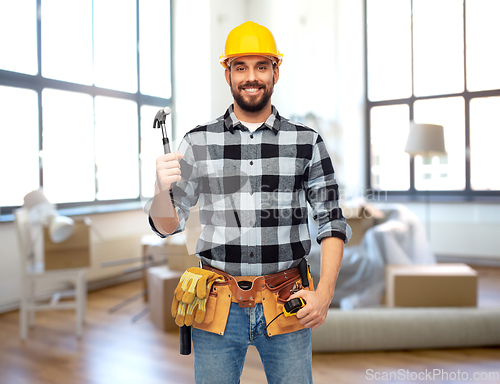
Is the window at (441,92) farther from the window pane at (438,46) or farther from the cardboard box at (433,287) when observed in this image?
the cardboard box at (433,287)

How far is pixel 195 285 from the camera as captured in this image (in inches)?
33.9

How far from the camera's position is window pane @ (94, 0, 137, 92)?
2.89 m

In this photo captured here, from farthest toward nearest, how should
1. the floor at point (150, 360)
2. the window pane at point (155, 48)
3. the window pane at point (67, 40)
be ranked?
the window pane at point (155, 48), the window pane at point (67, 40), the floor at point (150, 360)

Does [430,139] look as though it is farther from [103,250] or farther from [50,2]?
[50,2]

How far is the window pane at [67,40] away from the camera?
9.11ft

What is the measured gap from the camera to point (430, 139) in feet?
7.31

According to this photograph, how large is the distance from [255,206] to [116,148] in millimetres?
2788

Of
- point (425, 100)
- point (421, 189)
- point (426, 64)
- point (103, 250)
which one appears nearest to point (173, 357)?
point (103, 250)

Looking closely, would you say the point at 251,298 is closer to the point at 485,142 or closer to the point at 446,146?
the point at 446,146

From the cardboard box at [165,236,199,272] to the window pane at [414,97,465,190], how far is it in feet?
5.19

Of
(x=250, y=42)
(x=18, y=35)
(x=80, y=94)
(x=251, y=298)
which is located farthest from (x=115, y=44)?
(x=251, y=298)

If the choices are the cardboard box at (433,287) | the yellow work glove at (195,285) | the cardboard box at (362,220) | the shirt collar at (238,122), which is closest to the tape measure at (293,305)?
the yellow work glove at (195,285)

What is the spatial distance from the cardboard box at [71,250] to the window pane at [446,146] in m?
2.18

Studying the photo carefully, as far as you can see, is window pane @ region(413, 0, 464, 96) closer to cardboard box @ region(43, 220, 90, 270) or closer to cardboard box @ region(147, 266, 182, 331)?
cardboard box @ region(147, 266, 182, 331)
